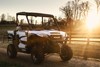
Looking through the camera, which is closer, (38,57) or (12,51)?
(38,57)

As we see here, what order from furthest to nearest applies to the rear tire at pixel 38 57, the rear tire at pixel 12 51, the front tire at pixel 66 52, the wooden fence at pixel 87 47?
the wooden fence at pixel 87 47 → the rear tire at pixel 12 51 → the front tire at pixel 66 52 → the rear tire at pixel 38 57

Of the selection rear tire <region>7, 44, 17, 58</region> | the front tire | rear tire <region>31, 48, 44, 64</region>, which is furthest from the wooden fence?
rear tire <region>7, 44, 17, 58</region>

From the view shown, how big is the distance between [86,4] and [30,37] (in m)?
68.4

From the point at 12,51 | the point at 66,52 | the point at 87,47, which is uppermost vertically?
the point at 66,52

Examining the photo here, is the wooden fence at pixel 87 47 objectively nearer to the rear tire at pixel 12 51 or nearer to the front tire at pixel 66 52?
the front tire at pixel 66 52

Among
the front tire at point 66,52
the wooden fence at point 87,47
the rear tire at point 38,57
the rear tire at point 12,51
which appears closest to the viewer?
the rear tire at point 38,57

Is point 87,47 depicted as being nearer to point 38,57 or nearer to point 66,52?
point 66,52

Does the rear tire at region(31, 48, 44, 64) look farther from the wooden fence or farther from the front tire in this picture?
the wooden fence

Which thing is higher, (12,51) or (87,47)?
(12,51)

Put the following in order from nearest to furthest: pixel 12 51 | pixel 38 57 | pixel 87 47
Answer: pixel 38 57 → pixel 12 51 → pixel 87 47

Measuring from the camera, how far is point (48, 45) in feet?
46.5

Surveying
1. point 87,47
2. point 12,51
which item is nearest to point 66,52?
point 12,51

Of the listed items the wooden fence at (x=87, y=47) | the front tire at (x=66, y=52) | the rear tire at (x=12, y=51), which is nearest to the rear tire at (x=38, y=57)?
the front tire at (x=66, y=52)

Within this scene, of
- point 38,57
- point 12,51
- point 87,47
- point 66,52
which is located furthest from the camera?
point 87,47
